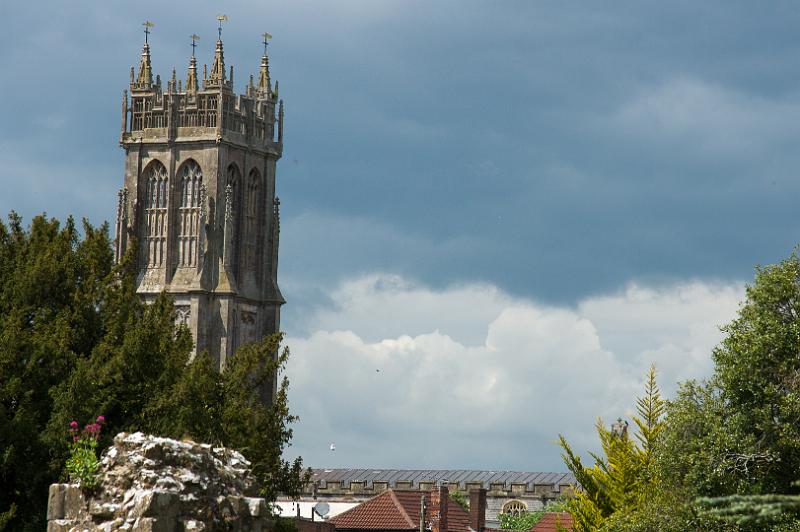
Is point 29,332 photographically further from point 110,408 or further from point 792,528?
point 792,528

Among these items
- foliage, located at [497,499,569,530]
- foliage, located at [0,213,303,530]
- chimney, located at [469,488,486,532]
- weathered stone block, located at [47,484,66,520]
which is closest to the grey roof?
foliage, located at [497,499,569,530]

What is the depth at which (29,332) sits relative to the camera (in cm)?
3544

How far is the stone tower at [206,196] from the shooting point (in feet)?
362

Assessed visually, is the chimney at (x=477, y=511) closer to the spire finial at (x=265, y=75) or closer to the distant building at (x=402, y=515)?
the distant building at (x=402, y=515)

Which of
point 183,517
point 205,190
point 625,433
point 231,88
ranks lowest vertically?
point 183,517

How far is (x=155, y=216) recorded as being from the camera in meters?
113

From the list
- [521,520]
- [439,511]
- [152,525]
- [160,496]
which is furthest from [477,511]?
[152,525]

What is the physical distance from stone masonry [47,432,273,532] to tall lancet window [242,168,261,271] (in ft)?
307

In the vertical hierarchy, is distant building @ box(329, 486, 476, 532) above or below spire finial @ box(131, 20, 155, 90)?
below

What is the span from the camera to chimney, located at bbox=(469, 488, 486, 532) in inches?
2930

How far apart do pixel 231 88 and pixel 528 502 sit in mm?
36221

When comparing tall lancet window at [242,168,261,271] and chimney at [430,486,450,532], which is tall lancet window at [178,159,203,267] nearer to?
tall lancet window at [242,168,261,271]

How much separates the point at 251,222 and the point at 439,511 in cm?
5016

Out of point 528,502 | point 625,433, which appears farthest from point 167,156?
point 625,433
